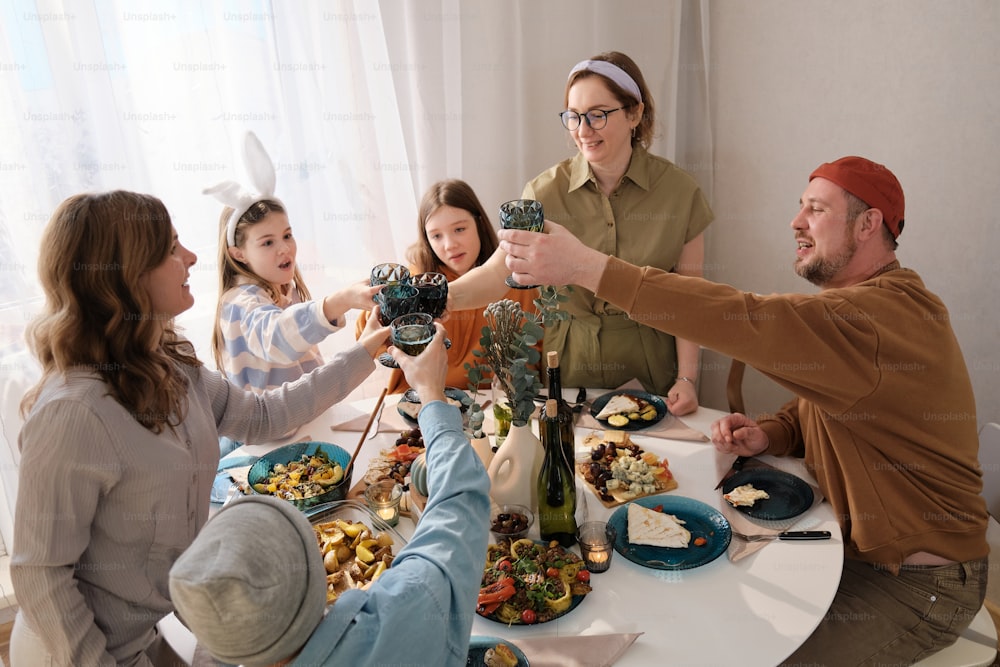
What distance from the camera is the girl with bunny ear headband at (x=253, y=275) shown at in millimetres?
2406

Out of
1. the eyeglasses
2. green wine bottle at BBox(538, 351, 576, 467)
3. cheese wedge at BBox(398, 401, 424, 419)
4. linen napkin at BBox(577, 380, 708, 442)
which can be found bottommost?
linen napkin at BBox(577, 380, 708, 442)

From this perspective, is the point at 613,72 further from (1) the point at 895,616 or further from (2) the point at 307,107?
(1) the point at 895,616

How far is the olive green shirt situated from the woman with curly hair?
148 centimetres

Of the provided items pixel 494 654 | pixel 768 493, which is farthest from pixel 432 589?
pixel 768 493

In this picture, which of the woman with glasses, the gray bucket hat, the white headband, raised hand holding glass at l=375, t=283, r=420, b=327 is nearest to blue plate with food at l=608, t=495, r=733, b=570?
raised hand holding glass at l=375, t=283, r=420, b=327

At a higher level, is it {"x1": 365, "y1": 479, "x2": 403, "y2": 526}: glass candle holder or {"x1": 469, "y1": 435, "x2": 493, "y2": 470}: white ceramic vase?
{"x1": 469, "y1": 435, "x2": 493, "y2": 470}: white ceramic vase

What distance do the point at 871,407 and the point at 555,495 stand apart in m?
0.77

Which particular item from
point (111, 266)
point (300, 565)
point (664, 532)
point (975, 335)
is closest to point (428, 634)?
point (300, 565)

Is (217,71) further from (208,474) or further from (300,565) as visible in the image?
(300,565)

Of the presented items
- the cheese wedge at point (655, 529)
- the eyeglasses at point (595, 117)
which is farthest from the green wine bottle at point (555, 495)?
the eyeglasses at point (595, 117)

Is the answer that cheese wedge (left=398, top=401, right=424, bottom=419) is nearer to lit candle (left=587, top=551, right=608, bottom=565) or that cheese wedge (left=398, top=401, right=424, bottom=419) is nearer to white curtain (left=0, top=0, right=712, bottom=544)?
lit candle (left=587, top=551, right=608, bottom=565)

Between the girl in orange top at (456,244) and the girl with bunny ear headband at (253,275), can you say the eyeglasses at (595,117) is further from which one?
the girl with bunny ear headband at (253,275)

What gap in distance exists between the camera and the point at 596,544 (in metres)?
1.52

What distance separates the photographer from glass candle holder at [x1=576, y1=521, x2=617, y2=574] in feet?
4.94
